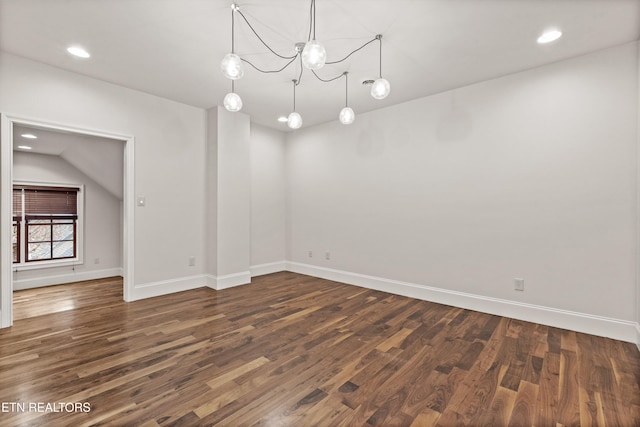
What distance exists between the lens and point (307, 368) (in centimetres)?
223

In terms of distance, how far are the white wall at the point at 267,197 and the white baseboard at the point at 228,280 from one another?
19.4 inches

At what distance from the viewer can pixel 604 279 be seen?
9.27 ft

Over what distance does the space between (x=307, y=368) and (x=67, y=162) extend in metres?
5.60

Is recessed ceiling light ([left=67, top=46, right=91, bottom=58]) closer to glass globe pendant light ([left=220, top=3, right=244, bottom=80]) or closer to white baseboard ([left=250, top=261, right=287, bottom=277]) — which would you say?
glass globe pendant light ([left=220, top=3, right=244, bottom=80])

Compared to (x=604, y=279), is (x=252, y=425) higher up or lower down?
lower down

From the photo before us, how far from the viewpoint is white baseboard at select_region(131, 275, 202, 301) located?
3.90m

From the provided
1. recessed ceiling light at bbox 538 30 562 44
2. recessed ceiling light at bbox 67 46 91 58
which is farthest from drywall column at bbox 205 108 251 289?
recessed ceiling light at bbox 538 30 562 44

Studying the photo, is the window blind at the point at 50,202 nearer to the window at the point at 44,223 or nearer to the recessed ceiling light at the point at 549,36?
the window at the point at 44,223

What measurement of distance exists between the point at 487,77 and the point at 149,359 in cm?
438

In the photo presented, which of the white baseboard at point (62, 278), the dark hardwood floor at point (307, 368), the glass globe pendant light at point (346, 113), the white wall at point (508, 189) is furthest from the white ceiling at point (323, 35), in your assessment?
the white baseboard at point (62, 278)

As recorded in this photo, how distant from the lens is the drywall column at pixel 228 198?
4.46 m

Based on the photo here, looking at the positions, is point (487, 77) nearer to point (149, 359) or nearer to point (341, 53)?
point (341, 53)

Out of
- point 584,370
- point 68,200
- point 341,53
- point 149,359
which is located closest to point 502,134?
point 341,53

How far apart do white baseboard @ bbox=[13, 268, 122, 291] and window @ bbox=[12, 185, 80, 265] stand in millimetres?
308
